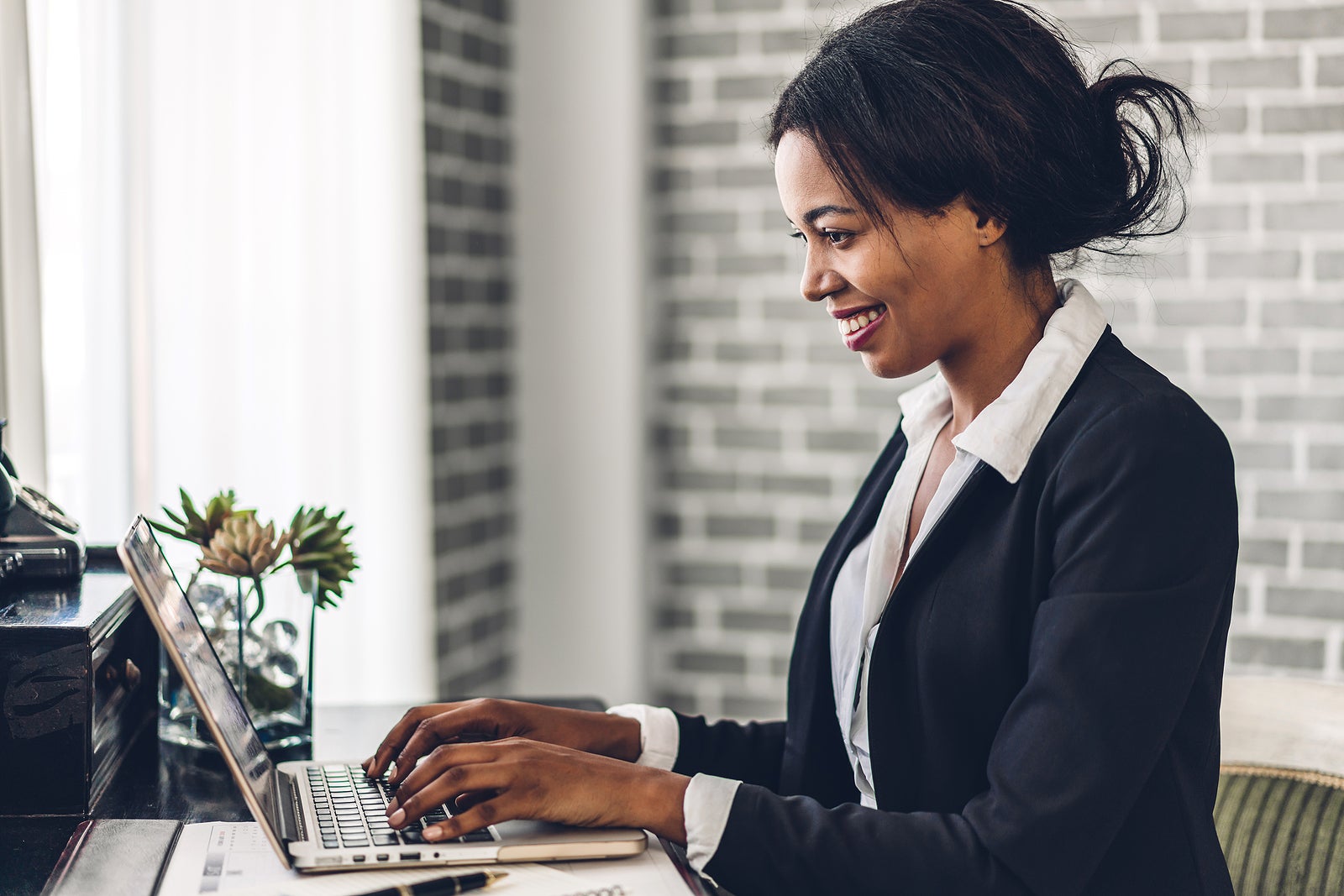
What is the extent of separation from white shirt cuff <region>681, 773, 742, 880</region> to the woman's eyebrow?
21.8 inches

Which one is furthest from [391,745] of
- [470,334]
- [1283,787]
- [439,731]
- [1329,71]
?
[1329,71]

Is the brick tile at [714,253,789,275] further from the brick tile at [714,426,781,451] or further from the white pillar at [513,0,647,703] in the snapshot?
the brick tile at [714,426,781,451]

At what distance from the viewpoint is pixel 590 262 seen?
10.5ft

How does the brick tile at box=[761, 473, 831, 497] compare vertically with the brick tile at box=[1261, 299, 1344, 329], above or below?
below

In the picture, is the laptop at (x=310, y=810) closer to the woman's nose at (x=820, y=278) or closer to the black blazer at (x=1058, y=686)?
the black blazer at (x=1058, y=686)

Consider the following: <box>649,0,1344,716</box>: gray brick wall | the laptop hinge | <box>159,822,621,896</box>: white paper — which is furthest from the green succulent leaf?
<box>649,0,1344,716</box>: gray brick wall

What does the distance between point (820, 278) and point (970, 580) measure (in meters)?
0.34

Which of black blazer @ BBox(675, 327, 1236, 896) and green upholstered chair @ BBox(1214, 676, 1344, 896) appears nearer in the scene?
black blazer @ BBox(675, 327, 1236, 896)

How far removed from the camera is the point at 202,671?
115 centimetres

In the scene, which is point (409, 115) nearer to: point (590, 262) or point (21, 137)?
point (590, 262)

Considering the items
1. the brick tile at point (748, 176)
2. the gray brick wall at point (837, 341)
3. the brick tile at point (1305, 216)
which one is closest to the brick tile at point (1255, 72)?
the gray brick wall at point (837, 341)

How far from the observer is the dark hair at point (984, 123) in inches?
49.6

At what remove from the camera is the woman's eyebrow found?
1298 millimetres

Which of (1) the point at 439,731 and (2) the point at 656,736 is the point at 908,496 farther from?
(1) the point at 439,731
